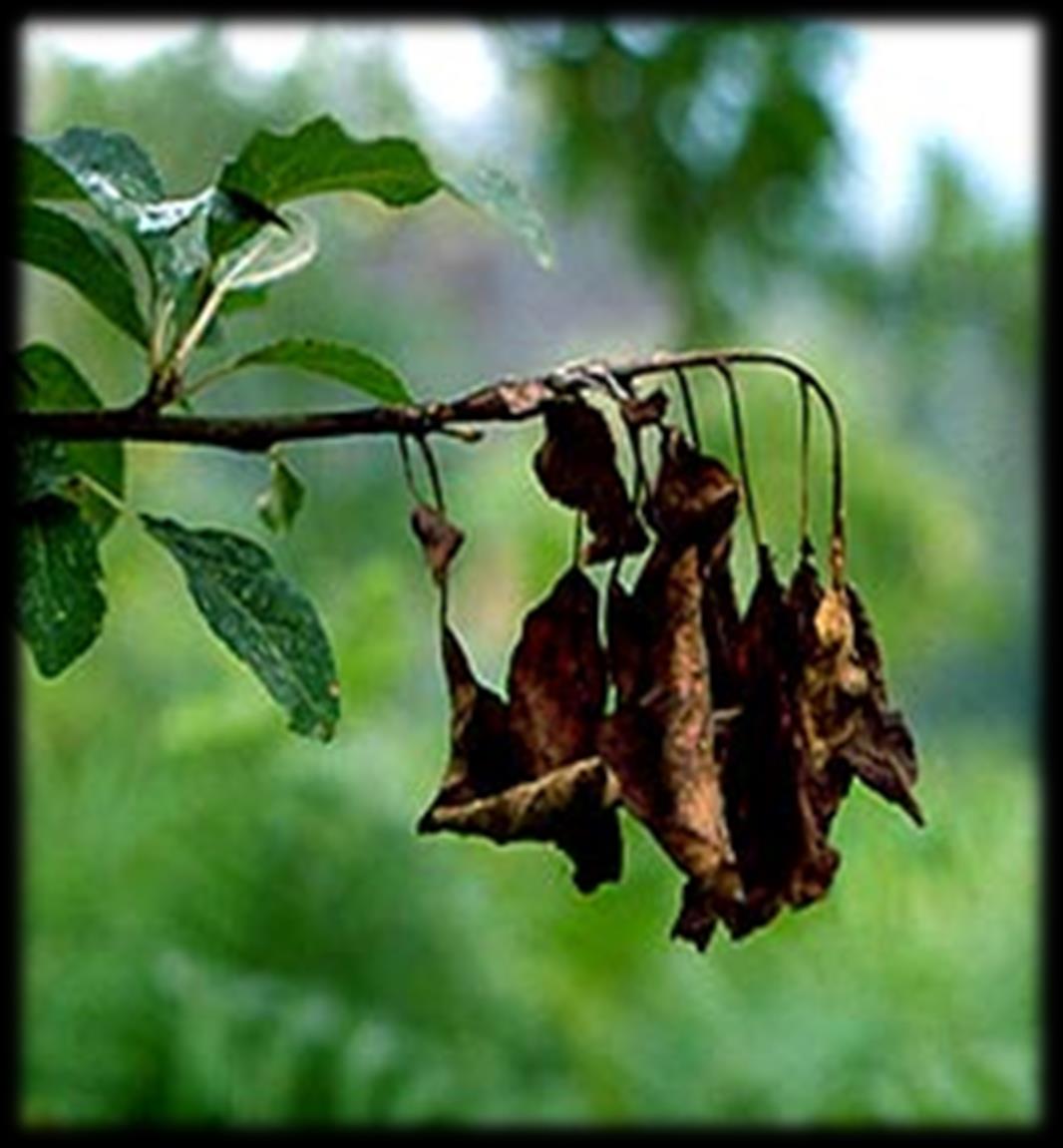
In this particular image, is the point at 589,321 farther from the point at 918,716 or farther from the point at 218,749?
the point at 218,749

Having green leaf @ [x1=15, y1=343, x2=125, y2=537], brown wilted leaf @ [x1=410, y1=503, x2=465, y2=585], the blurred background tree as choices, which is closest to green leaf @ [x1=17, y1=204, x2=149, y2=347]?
green leaf @ [x1=15, y1=343, x2=125, y2=537]

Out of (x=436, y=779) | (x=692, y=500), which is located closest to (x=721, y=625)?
(x=692, y=500)

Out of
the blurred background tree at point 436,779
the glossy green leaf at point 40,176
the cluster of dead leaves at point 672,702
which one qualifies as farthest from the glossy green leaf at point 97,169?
the blurred background tree at point 436,779

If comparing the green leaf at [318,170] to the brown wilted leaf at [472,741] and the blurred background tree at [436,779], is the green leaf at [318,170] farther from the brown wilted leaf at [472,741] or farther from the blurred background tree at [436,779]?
the blurred background tree at [436,779]

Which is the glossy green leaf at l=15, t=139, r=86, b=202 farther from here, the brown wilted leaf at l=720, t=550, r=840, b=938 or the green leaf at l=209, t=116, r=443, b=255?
the brown wilted leaf at l=720, t=550, r=840, b=938

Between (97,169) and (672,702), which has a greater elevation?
(97,169)

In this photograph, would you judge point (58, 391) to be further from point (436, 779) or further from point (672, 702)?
point (436, 779)

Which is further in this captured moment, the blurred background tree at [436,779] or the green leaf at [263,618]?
the blurred background tree at [436,779]

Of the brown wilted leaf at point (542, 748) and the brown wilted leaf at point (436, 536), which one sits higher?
the brown wilted leaf at point (436, 536)
